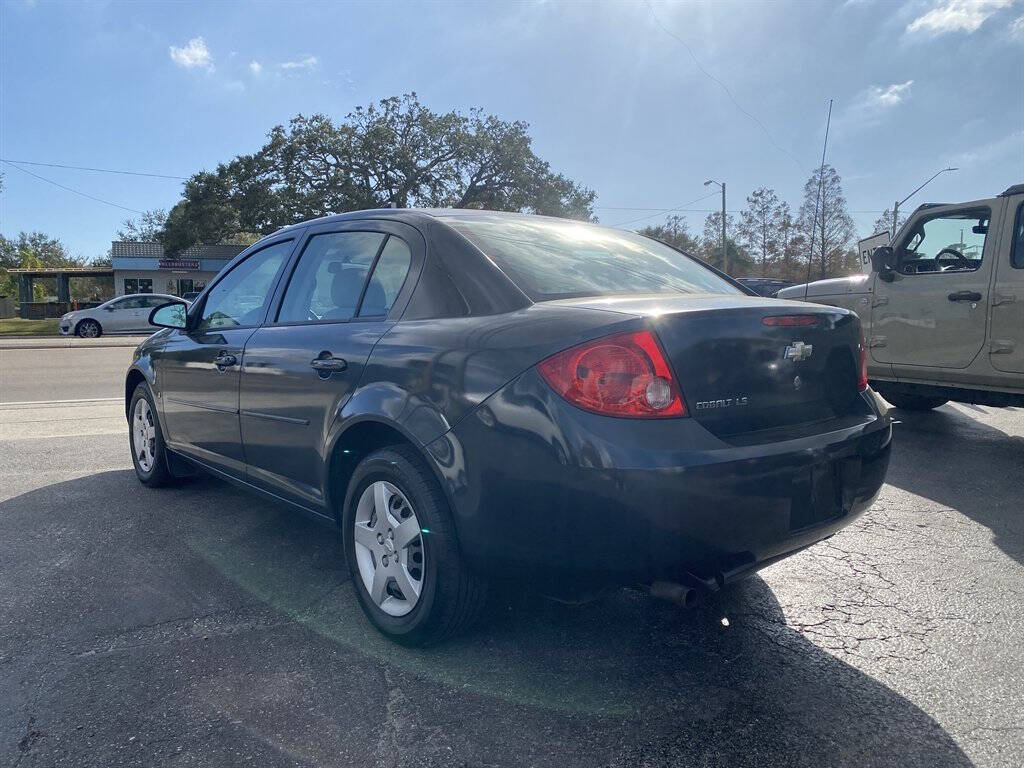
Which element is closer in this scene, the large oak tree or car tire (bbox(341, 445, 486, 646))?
car tire (bbox(341, 445, 486, 646))

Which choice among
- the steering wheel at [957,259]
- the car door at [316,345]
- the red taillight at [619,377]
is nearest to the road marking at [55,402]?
the car door at [316,345]

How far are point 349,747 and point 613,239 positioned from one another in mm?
2488

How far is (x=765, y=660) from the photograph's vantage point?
275 cm

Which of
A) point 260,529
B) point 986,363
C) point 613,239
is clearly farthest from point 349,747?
point 986,363

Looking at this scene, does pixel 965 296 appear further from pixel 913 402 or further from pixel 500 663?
pixel 500 663

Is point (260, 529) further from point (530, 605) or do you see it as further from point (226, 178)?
point (226, 178)

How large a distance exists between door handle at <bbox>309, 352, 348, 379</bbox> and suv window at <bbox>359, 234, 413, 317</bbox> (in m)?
0.22

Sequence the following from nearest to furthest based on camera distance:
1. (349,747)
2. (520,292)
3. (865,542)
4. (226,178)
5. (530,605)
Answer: (349,747) → (520,292) → (530,605) → (865,542) → (226,178)

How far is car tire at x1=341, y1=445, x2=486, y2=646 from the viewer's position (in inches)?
102

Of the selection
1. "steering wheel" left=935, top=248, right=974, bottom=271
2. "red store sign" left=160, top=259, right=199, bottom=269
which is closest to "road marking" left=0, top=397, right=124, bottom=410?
"steering wheel" left=935, top=248, right=974, bottom=271

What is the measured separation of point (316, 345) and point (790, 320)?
73.9 inches

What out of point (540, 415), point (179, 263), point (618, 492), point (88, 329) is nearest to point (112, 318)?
point (88, 329)

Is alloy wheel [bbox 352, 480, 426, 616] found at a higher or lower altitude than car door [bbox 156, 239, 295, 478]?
lower

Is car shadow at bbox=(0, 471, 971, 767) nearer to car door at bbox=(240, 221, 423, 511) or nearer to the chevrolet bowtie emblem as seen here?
car door at bbox=(240, 221, 423, 511)
